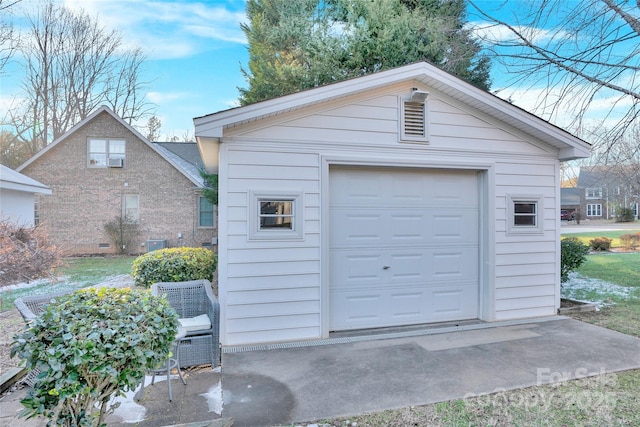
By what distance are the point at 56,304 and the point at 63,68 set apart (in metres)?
18.7

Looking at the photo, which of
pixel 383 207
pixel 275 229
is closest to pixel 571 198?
pixel 383 207

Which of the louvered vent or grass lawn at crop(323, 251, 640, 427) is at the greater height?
the louvered vent

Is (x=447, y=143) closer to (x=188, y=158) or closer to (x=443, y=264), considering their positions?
(x=443, y=264)

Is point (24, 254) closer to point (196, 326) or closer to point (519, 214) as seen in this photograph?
point (196, 326)

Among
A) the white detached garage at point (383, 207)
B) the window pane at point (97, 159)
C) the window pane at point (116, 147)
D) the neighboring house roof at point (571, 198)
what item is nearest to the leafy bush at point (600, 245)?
the white detached garage at point (383, 207)

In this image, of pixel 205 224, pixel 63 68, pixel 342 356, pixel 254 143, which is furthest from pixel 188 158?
pixel 342 356

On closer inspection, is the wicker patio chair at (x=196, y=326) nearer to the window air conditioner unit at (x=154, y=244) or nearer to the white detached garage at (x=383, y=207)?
the white detached garage at (x=383, y=207)

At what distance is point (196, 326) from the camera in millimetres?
3867

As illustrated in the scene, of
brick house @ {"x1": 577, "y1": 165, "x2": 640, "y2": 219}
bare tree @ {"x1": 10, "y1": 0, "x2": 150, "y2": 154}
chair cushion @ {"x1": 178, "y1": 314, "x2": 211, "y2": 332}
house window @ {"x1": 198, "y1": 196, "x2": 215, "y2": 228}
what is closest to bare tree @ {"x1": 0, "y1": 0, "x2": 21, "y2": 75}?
chair cushion @ {"x1": 178, "y1": 314, "x2": 211, "y2": 332}

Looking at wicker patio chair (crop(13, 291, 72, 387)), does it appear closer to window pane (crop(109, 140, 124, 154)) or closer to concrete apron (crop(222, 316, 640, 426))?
concrete apron (crop(222, 316, 640, 426))

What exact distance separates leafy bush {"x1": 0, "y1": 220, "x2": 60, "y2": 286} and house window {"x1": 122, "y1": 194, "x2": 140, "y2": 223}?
6.98 meters

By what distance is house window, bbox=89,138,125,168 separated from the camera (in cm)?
1582

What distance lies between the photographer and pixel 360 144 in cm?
527

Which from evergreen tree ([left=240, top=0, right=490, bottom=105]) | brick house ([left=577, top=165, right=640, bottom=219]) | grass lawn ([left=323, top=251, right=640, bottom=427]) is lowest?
grass lawn ([left=323, top=251, right=640, bottom=427])
